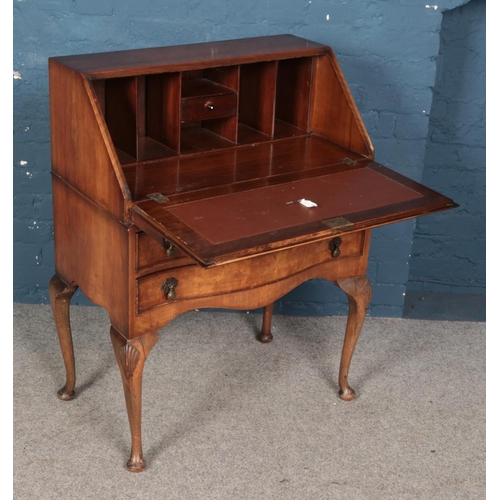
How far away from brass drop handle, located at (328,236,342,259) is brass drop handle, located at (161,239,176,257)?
2.07ft

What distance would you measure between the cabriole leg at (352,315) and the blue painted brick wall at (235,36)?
71cm

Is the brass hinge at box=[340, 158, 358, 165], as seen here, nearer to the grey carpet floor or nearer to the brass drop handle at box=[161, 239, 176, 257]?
the brass drop handle at box=[161, 239, 176, 257]

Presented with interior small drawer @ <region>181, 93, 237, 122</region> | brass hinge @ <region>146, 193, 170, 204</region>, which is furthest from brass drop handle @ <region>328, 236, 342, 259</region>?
brass hinge @ <region>146, 193, 170, 204</region>

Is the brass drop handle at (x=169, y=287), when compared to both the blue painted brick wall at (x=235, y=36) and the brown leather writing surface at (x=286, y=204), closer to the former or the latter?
the brown leather writing surface at (x=286, y=204)

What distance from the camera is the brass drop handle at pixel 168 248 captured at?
101 inches

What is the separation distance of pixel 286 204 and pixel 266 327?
118cm

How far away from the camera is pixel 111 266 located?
274 cm

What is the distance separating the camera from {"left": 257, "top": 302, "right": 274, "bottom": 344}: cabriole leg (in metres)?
3.72

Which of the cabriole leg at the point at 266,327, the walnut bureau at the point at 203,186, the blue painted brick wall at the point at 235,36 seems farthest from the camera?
the cabriole leg at the point at 266,327

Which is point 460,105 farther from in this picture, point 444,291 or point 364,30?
point 444,291

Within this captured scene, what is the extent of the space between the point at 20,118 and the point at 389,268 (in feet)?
5.70

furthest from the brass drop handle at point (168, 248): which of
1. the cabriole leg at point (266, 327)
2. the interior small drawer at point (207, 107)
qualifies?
the cabriole leg at point (266, 327)

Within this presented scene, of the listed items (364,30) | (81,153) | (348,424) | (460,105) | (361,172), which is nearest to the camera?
(81,153)

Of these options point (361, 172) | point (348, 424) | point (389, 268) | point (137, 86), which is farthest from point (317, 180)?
point (389, 268)
